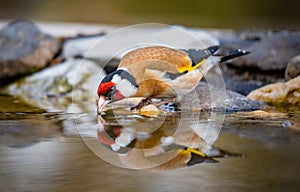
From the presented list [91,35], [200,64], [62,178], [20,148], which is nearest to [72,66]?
[91,35]

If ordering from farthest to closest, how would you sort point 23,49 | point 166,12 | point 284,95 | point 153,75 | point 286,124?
1. point 166,12
2. point 23,49
3. point 284,95
4. point 153,75
5. point 286,124

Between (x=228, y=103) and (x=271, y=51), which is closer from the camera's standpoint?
(x=228, y=103)

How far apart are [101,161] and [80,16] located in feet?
18.5

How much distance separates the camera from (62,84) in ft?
18.8

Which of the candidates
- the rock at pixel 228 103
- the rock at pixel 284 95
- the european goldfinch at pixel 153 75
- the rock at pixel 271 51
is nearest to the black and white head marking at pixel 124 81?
the european goldfinch at pixel 153 75

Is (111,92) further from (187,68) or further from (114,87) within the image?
(187,68)

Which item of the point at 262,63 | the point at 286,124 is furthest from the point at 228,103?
the point at 262,63

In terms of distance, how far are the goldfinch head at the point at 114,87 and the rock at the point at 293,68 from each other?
1.65 m

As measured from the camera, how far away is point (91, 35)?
6629 millimetres

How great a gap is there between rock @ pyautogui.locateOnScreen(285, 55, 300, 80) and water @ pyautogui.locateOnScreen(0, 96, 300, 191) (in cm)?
104

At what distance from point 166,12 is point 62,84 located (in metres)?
3.62

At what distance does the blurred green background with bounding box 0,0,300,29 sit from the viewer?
793cm

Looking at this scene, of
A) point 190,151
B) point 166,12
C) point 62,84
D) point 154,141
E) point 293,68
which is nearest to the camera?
point 190,151

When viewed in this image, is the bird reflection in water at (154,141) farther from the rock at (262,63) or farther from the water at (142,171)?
the rock at (262,63)
